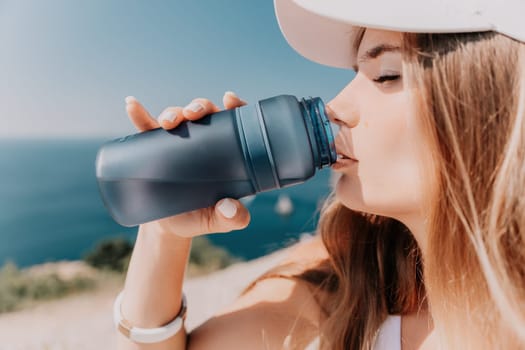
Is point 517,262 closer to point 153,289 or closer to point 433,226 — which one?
point 433,226

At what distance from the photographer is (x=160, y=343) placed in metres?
0.81

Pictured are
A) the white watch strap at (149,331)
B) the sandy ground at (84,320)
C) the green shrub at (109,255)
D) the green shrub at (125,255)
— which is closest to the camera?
the white watch strap at (149,331)

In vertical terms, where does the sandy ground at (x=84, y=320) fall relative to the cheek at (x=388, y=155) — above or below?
below

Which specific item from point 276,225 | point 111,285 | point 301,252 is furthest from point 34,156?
point 301,252

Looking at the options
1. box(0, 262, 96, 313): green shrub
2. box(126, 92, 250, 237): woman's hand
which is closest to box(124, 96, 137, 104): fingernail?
box(126, 92, 250, 237): woman's hand

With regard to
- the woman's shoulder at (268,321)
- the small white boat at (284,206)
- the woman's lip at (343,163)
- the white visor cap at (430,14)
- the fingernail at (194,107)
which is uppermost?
the white visor cap at (430,14)

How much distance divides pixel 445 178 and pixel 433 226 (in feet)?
0.30

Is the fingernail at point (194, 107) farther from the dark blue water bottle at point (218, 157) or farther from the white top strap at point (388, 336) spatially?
the white top strap at point (388, 336)

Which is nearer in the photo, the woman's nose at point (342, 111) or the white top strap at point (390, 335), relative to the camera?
the woman's nose at point (342, 111)

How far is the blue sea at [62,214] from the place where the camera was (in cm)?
1361

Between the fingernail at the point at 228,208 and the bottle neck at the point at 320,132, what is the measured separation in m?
0.14

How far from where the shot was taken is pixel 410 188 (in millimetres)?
678

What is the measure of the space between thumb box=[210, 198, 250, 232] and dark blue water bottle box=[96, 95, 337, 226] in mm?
12

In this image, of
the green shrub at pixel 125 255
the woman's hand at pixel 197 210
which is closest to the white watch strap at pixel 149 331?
the woman's hand at pixel 197 210
